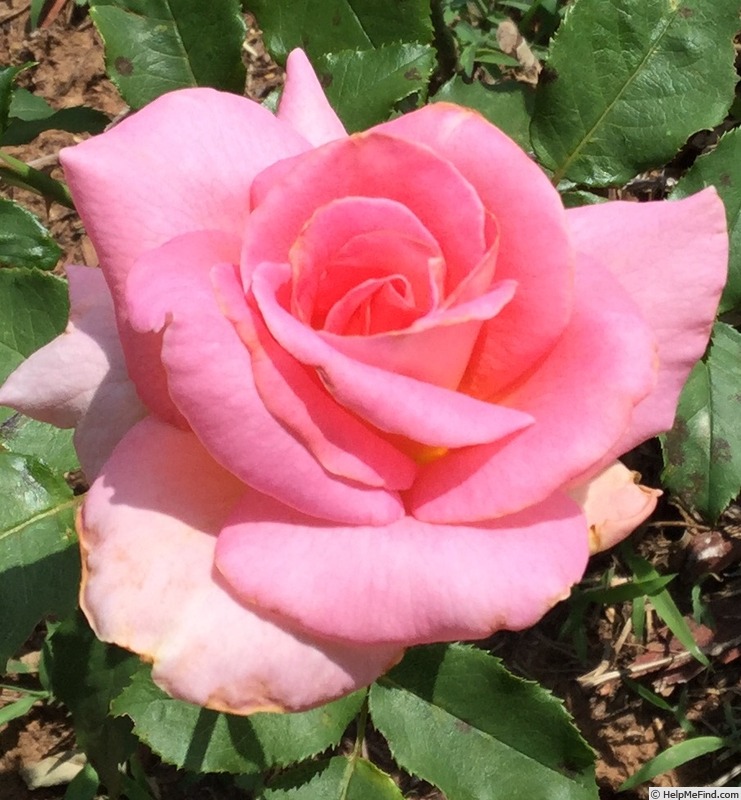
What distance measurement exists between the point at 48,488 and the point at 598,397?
765 mm

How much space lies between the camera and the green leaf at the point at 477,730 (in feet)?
3.85

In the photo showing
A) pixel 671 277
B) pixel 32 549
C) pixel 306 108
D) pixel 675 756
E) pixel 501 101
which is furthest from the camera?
pixel 675 756

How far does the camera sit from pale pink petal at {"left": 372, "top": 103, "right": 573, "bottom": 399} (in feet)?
2.41

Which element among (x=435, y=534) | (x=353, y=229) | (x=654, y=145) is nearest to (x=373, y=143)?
(x=353, y=229)

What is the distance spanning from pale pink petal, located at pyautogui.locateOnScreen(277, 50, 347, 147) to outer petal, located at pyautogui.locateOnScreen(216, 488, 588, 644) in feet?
1.41

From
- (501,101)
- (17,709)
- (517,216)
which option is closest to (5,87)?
(501,101)

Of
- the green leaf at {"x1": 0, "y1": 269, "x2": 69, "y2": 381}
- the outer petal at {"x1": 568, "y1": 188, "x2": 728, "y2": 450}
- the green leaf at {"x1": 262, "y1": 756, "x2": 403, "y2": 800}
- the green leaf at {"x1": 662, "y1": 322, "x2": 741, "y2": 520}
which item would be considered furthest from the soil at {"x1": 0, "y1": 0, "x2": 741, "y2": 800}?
the outer petal at {"x1": 568, "y1": 188, "x2": 728, "y2": 450}

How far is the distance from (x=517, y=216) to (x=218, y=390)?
29 centimetres

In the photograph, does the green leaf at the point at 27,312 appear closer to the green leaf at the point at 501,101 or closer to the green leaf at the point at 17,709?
the green leaf at the point at 501,101

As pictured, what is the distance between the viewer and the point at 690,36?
46.8 inches

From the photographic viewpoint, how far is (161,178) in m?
0.77

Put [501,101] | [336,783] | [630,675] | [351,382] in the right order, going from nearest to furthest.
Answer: [351,382] → [336,783] → [501,101] → [630,675]

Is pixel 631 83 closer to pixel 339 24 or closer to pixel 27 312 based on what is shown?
pixel 339 24

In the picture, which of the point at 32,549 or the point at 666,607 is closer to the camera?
the point at 32,549
